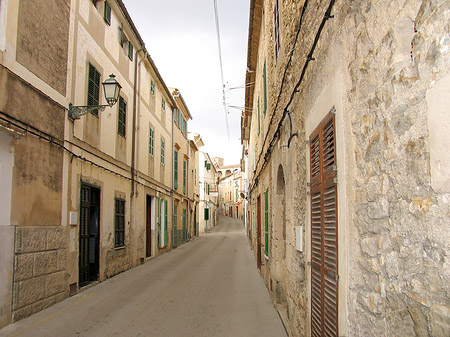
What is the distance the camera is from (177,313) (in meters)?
6.88

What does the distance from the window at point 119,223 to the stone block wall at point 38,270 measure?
11.4ft

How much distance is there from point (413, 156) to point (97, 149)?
8911 millimetres

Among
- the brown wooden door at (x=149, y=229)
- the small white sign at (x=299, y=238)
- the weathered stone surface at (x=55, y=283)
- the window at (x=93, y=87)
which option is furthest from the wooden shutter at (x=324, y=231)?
the brown wooden door at (x=149, y=229)

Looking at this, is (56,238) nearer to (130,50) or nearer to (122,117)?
(122,117)

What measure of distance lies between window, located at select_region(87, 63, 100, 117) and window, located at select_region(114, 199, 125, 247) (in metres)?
3.14

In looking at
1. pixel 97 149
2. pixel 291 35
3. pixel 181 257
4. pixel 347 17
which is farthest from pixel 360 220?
pixel 181 257

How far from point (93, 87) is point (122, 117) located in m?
2.61

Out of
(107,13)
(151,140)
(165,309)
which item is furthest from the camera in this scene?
(151,140)

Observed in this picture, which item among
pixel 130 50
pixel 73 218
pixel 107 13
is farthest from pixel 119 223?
pixel 107 13

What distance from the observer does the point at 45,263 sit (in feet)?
22.3

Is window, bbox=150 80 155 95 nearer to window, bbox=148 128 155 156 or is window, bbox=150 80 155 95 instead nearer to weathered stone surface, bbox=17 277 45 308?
window, bbox=148 128 155 156

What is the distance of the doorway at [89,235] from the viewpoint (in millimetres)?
8945

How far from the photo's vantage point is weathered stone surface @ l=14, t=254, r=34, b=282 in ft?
19.4

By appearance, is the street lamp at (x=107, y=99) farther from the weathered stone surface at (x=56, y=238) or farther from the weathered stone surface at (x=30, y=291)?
the weathered stone surface at (x=30, y=291)
